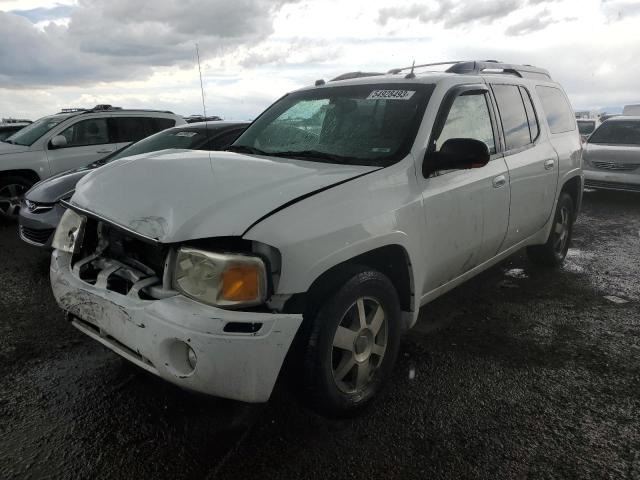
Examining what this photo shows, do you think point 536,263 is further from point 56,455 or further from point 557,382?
point 56,455

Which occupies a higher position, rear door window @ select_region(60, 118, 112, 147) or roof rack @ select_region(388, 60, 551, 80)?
roof rack @ select_region(388, 60, 551, 80)

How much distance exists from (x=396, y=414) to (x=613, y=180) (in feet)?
27.1

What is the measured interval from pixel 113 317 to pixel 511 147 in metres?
2.94

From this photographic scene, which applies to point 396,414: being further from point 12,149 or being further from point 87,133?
point 12,149

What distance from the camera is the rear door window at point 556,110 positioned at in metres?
4.38

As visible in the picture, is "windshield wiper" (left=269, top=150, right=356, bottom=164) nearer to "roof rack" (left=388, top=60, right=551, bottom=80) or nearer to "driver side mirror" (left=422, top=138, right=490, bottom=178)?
"driver side mirror" (left=422, top=138, right=490, bottom=178)

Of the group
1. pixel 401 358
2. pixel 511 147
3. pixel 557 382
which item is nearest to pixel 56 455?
pixel 401 358

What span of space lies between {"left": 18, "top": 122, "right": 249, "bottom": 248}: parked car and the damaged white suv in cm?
192

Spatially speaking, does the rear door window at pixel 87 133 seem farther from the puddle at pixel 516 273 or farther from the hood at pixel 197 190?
the puddle at pixel 516 273

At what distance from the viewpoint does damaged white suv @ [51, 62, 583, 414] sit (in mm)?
2033

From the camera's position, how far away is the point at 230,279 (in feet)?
6.56

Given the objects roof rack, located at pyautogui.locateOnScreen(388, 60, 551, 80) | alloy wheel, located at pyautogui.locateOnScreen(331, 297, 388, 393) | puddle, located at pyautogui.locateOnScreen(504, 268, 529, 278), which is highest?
roof rack, located at pyautogui.locateOnScreen(388, 60, 551, 80)

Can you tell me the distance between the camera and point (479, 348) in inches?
132

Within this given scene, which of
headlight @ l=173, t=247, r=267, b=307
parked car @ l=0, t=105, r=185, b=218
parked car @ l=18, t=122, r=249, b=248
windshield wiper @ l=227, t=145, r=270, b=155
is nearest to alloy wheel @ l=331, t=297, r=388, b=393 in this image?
headlight @ l=173, t=247, r=267, b=307
